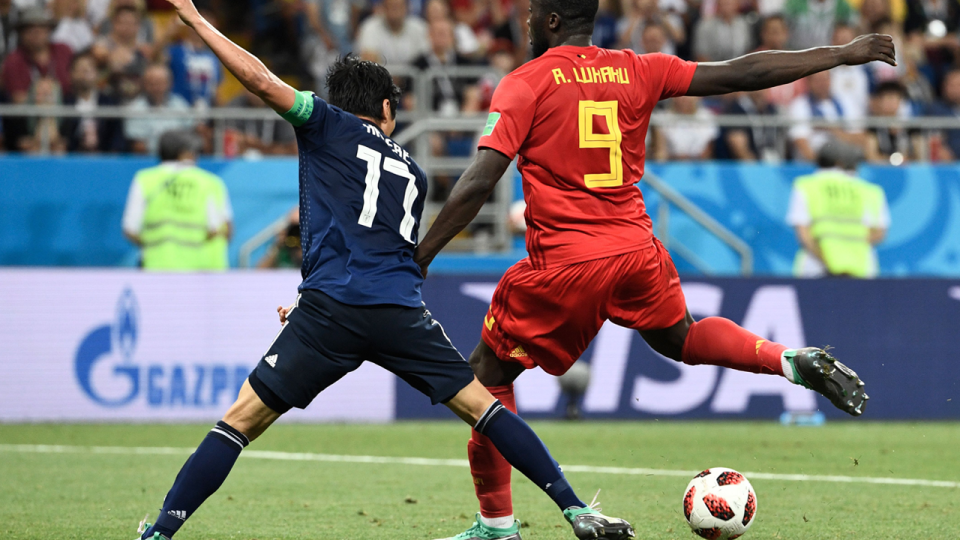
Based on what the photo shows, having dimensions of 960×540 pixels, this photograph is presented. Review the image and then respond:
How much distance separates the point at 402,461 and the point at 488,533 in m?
3.33

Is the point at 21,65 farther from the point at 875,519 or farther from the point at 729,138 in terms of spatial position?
the point at 875,519

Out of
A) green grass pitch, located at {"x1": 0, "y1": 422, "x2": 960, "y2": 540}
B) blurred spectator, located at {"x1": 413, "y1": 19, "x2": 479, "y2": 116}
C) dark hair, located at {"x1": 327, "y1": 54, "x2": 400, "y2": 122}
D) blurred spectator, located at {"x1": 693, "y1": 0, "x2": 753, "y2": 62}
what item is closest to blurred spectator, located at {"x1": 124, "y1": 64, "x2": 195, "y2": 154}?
blurred spectator, located at {"x1": 413, "y1": 19, "x2": 479, "y2": 116}

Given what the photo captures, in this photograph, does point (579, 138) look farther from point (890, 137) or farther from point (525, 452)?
point (890, 137)

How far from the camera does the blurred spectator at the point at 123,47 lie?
13.6m

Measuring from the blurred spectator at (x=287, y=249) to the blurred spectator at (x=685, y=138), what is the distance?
403cm

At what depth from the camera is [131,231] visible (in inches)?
462

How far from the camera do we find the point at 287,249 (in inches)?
499

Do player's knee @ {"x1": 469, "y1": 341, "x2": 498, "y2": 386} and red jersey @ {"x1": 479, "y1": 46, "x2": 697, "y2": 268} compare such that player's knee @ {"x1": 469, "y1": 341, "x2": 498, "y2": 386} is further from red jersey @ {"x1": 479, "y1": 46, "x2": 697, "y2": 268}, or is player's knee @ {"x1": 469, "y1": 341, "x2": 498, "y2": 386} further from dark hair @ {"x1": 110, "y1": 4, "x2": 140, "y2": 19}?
dark hair @ {"x1": 110, "y1": 4, "x2": 140, "y2": 19}

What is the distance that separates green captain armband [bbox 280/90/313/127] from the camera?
15.7ft

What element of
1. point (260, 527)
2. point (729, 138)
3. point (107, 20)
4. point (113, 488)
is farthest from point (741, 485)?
point (107, 20)

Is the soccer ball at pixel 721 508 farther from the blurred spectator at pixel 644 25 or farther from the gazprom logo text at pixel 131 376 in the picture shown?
the blurred spectator at pixel 644 25

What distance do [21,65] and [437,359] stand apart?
9.68 m

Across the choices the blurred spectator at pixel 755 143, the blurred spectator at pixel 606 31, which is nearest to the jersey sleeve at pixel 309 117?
the blurred spectator at pixel 755 143

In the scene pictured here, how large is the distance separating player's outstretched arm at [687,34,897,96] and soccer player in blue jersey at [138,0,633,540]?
140 centimetres
